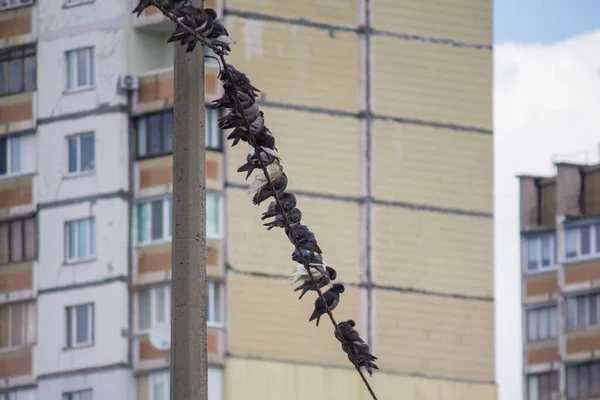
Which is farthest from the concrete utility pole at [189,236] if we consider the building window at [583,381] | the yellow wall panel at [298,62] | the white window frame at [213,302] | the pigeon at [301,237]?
the building window at [583,381]

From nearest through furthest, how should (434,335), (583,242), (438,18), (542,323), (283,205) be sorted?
1. (283,205)
2. (434,335)
3. (438,18)
4. (583,242)
5. (542,323)

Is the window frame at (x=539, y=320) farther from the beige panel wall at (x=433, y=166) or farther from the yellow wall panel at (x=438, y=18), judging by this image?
the yellow wall panel at (x=438, y=18)

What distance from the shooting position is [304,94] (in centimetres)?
6731

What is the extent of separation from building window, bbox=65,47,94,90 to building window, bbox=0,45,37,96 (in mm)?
1754

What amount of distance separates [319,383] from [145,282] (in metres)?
6.38

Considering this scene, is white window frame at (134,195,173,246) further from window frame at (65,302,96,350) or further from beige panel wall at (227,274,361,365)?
window frame at (65,302,96,350)

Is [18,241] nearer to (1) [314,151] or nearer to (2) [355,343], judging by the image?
(1) [314,151]

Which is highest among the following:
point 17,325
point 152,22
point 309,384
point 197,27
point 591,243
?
point 152,22

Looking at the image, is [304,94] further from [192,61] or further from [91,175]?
[192,61]

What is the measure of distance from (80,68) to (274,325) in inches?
435

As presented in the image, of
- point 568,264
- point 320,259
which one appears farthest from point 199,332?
point 568,264

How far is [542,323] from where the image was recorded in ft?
303

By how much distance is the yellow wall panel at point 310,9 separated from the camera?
66938mm

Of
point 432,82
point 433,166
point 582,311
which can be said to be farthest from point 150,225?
point 582,311
